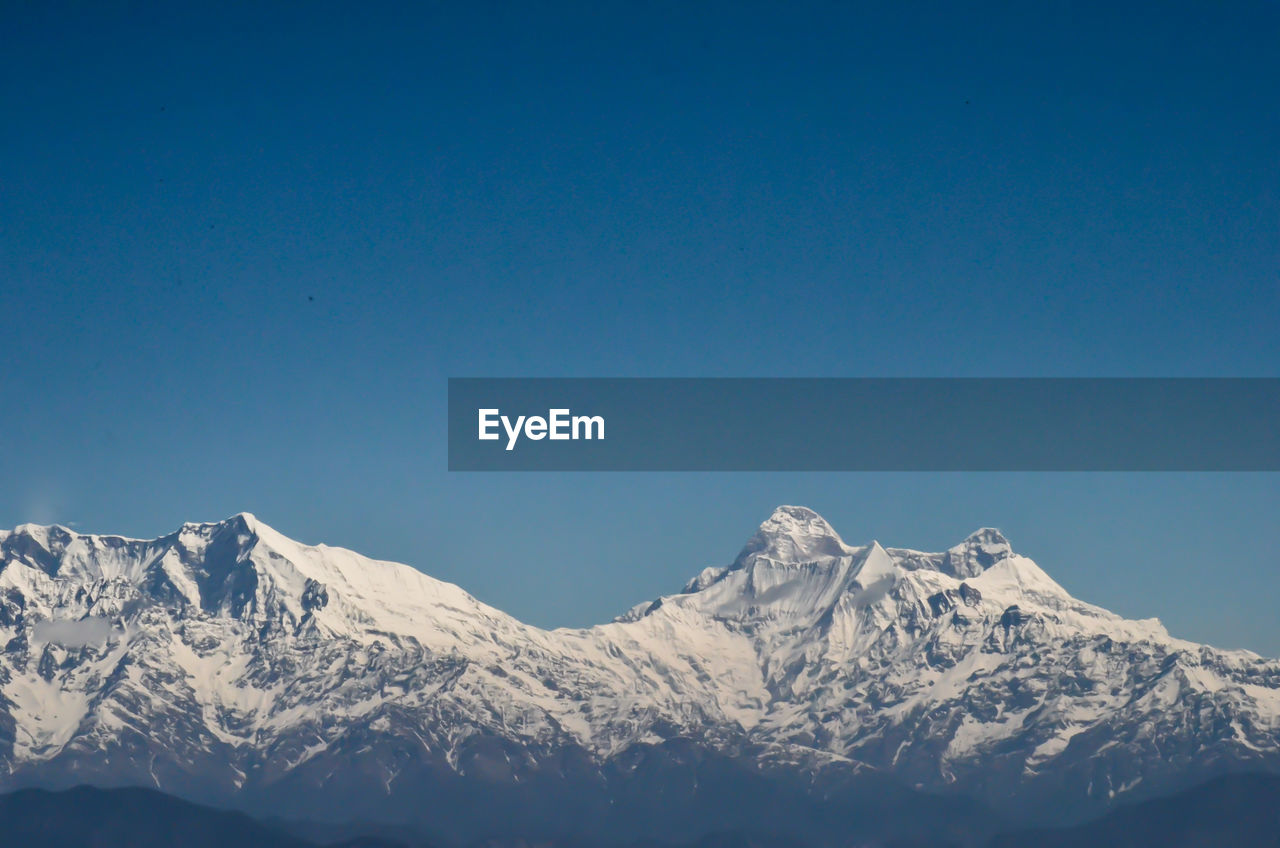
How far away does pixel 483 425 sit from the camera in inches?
4567

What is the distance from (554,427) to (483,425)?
15.0ft

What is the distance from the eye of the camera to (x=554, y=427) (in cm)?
11519
